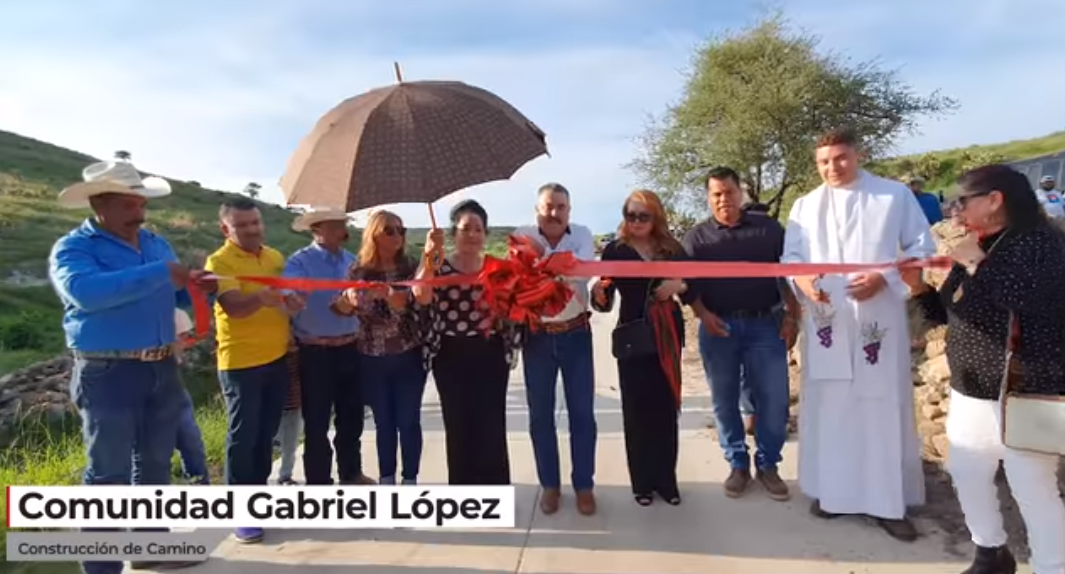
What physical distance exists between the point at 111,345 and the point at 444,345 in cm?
161

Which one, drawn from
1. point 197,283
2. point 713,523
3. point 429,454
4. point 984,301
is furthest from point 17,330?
point 984,301

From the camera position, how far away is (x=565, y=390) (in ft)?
13.5

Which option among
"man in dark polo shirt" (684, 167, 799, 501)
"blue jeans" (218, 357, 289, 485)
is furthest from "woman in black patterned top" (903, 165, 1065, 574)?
"blue jeans" (218, 357, 289, 485)

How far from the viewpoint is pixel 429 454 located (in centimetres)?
560

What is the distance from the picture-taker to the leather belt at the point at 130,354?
3.19 metres

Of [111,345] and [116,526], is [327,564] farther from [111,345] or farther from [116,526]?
[111,345]

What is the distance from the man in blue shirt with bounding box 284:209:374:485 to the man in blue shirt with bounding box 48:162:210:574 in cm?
77

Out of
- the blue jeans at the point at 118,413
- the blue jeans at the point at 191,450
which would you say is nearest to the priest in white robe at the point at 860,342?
the blue jeans at the point at 118,413

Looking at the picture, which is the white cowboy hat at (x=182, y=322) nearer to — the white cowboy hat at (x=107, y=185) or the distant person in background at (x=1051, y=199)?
the white cowboy hat at (x=107, y=185)

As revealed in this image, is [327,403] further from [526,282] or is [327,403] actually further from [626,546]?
[626,546]

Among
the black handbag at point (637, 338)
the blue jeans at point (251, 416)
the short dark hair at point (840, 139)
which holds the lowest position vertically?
the blue jeans at point (251, 416)

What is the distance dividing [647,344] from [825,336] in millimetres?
964

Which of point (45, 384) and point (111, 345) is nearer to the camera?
point (111, 345)

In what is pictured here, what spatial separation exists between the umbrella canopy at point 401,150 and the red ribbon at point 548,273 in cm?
55
